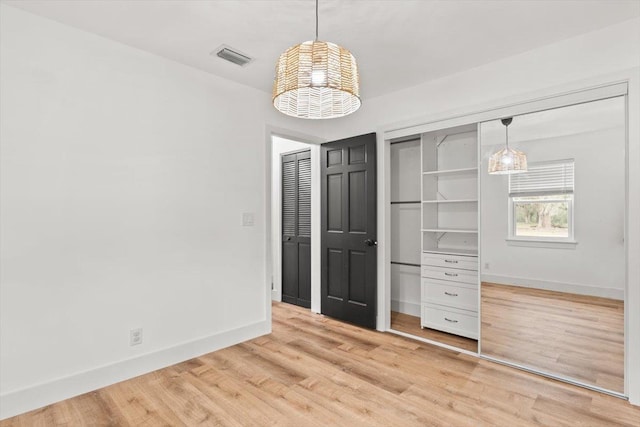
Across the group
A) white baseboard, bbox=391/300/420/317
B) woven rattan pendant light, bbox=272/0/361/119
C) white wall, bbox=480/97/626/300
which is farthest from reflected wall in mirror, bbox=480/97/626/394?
woven rattan pendant light, bbox=272/0/361/119

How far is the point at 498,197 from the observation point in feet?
10.0

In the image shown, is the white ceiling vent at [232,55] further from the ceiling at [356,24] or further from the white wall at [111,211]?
the white wall at [111,211]

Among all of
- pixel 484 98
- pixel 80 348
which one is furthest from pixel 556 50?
pixel 80 348

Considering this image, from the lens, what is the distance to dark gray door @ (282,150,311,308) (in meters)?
4.67

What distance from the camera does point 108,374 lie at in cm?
255

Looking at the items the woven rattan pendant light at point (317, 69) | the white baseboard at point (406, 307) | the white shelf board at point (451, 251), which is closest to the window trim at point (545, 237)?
the white shelf board at point (451, 251)

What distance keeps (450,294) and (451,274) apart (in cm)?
21

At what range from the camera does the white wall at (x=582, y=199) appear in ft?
8.17

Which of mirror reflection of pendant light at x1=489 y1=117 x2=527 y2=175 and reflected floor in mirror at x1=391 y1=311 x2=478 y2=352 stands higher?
mirror reflection of pendant light at x1=489 y1=117 x2=527 y2=175

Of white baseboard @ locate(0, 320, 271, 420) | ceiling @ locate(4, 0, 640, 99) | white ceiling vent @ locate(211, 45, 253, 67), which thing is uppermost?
ceiling @ locate(4, 0, 640, 99)

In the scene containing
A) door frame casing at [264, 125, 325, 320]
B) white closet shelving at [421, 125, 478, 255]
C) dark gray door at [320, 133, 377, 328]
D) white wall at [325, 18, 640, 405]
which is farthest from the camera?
dark gray door at [320, 133, 377, 328]

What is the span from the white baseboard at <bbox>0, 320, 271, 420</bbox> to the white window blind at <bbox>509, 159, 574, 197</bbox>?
2.86m

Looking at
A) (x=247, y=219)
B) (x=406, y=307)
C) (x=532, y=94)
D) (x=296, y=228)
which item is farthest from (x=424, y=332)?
(x=532, y=94)

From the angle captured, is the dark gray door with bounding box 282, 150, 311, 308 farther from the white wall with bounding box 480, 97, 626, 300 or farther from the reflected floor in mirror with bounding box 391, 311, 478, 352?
the white wall with bounding box 480, 97, 626, 300
